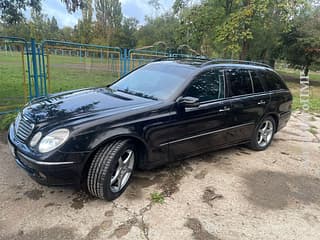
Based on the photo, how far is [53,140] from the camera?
93.4 inches

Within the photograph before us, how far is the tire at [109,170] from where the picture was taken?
2561mm

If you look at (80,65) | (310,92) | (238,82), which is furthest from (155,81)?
(310,92)

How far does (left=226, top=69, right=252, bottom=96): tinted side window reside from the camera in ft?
12.7

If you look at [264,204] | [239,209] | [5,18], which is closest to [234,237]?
[239,209]

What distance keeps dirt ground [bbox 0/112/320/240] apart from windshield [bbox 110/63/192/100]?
111 cm

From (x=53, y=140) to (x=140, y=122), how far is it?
3.01ft

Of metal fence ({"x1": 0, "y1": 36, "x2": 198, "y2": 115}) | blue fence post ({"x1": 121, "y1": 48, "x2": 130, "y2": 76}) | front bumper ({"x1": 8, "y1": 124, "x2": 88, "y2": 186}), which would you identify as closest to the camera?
front bumper ({"x1": 8, "y1": 124, "x2": 88, "y2": 186})

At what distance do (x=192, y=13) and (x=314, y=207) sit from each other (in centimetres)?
1706

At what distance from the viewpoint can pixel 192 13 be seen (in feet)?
58.0

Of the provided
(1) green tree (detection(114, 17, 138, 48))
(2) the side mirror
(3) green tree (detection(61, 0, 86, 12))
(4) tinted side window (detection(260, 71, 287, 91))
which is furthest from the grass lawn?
(1) green tree (detection(114, 17, 138, 48))

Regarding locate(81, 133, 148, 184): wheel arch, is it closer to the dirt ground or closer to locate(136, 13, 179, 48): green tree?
the dirt ground

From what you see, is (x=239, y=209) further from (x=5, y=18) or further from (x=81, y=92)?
(x=5, y=18)

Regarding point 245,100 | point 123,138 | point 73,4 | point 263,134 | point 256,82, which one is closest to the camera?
point 123,138

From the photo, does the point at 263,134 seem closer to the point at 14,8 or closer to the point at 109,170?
the point at 109,170
